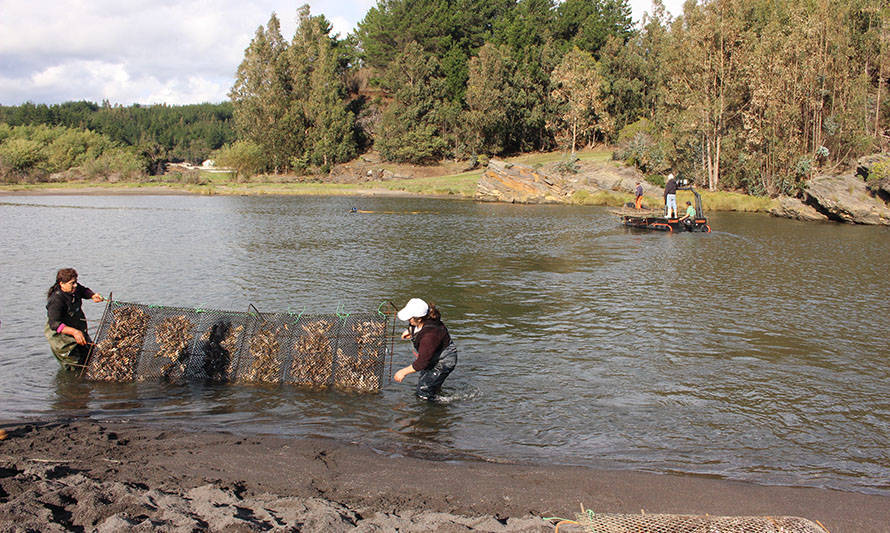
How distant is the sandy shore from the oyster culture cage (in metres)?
2.20

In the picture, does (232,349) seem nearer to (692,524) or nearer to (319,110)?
(692,524)

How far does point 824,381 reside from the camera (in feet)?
40.0

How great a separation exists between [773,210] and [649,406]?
42951 millimetres

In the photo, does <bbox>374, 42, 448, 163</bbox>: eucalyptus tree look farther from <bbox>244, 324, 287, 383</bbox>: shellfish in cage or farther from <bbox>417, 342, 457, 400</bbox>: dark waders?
<bbox>417, 342, 457, 400</bbox>: dark waders

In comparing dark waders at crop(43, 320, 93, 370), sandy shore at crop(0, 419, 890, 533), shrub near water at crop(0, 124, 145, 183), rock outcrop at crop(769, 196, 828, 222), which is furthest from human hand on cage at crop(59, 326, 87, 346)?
shrub near water at crop(0, 124, 145, 183)

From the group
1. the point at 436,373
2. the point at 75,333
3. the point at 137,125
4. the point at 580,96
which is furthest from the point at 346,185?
the point at 137,125

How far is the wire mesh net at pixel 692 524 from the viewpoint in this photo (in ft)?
19.8

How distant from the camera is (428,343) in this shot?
32.6ft

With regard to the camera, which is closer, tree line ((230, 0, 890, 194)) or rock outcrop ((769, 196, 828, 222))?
rock outcrop ((769, 196, 828, 222))

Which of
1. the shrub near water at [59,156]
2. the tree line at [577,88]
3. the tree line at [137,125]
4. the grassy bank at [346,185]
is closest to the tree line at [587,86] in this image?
the tree line at [577,88]

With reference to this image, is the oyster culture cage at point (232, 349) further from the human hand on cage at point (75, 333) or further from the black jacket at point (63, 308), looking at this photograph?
the black jacket at point (63, 308)

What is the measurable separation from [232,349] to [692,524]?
8129mm

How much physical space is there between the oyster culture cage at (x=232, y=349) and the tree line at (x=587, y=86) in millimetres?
49351

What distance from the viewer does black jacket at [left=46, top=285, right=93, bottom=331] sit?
1097cm
